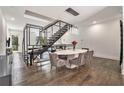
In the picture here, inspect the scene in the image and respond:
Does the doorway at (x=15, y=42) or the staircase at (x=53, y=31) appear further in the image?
the doorway at (x=15, y=42)

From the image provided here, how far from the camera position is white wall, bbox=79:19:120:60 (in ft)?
19.8

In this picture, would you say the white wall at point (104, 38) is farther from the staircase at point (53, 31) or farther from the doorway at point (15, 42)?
the doorway at point (15, 42)

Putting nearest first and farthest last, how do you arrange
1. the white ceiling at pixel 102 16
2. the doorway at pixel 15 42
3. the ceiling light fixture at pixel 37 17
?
the ceiling light fixture at pixel 37 17, the white ceiling at pixel 102 16, the doorway at pixel 15 42

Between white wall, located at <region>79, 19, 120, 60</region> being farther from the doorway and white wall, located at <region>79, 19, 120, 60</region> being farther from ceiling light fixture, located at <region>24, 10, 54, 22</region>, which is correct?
the doorway

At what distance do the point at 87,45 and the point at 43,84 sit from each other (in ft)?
12.9

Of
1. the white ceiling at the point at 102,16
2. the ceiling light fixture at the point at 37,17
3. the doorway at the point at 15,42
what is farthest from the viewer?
the doorway at the point at 15,42

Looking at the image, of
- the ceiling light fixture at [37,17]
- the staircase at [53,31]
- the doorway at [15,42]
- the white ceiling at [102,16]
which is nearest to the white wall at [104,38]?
the white ceiling at [102,16]

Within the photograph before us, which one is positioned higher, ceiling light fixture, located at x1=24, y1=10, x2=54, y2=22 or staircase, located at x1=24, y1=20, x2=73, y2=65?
ceiling light fixture, located at x1=24, y1=10, x2=54, y2=22

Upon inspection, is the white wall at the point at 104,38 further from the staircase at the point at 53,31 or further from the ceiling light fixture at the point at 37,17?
the ceiling light fixture at the point at 37,17

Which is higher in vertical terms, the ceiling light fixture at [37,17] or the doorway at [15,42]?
the ceiling light fixture at [37,17]

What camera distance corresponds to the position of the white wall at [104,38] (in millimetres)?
6043

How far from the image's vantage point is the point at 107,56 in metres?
6.16

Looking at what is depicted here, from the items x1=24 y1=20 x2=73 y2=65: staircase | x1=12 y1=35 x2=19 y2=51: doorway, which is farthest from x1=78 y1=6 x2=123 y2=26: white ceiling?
x1=12 y1=35 x2=19 y2=51: doorway
